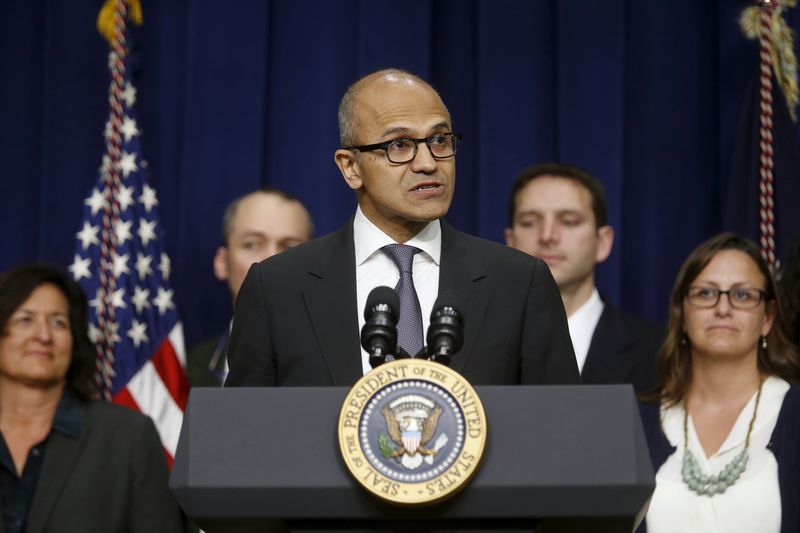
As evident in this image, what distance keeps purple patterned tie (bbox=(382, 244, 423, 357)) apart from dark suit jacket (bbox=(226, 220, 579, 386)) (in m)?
0.06

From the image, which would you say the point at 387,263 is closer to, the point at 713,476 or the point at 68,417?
the point at 713,476

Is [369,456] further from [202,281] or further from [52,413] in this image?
[202,281]

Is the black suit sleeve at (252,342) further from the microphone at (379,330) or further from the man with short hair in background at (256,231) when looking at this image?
the man with short hair in background at (256,231)

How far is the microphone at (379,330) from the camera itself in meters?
1.79

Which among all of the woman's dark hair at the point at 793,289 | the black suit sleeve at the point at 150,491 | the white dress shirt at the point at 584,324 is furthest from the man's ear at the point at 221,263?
the woman's dark hair at the point at 793,289

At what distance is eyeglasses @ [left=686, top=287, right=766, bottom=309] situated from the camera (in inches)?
143

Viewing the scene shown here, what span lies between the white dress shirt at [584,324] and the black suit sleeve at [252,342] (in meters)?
1.98

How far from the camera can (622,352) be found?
4.12 m

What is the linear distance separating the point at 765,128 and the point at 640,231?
0.68 m

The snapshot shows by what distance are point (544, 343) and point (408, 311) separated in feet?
0.86

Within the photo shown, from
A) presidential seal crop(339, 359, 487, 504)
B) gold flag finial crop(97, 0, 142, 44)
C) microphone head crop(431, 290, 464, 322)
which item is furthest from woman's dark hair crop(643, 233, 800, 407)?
gold flag finial crop(97, 0, 142, 44)

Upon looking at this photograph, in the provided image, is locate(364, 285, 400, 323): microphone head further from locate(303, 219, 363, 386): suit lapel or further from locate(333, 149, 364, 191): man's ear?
locate(333, 149, 364, 191): man's ear

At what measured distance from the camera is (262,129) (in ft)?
16.3

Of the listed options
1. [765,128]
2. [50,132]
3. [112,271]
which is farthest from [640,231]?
[50,132]
